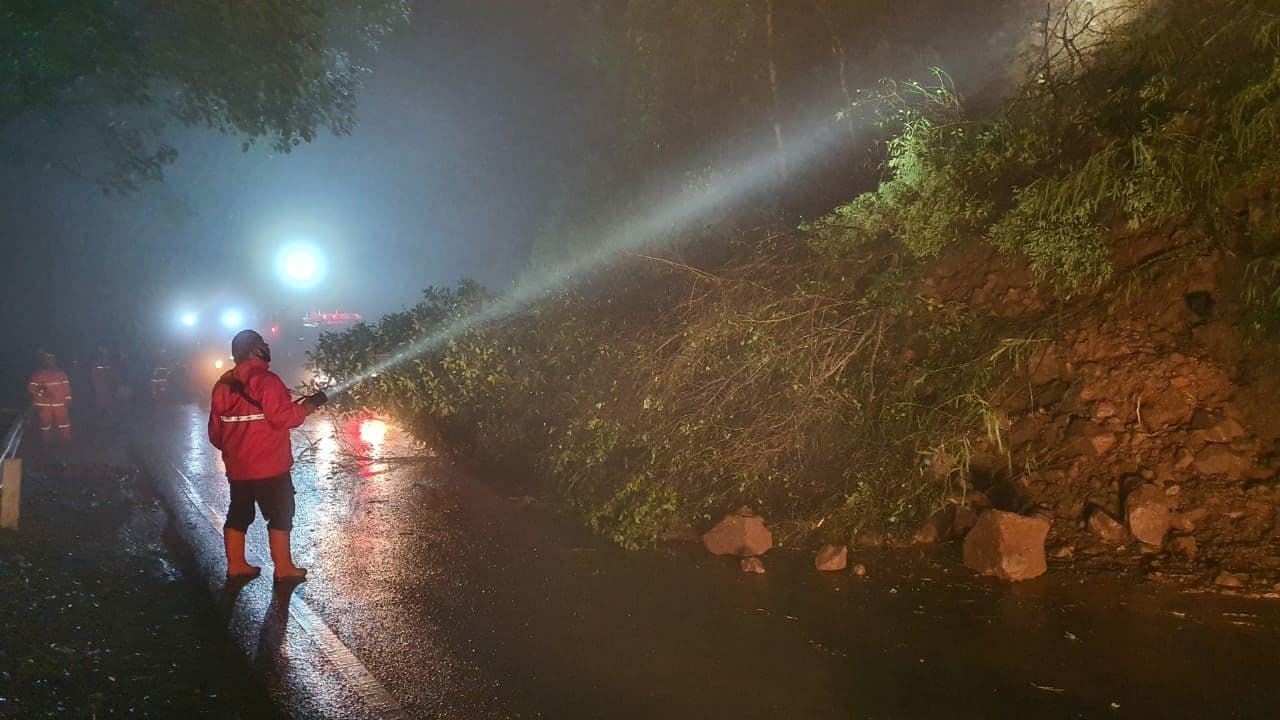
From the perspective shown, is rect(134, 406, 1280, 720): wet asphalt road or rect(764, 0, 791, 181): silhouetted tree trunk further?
rect(764, 0, 791, 181): silhouetted tree trunk

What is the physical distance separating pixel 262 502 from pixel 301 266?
36028 mm

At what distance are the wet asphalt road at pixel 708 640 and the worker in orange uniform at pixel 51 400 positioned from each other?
873cm

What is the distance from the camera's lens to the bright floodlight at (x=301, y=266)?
38.6 m

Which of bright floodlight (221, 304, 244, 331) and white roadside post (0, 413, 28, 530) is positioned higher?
bright floodlight (221, 304, 244, 331)

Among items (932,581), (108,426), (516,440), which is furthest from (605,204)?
(108,426)

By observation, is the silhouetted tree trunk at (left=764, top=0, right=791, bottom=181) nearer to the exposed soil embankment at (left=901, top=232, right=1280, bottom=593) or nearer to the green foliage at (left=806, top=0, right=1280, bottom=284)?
the green foliage at (left=806, top=0, right=1280, bottom=284)

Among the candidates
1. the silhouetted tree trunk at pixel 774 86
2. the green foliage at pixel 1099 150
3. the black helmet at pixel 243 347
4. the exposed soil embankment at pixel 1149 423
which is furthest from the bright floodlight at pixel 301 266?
the exposed soil embankment at pixel 1149 423

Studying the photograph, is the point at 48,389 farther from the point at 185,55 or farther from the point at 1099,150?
the point at 1099,150

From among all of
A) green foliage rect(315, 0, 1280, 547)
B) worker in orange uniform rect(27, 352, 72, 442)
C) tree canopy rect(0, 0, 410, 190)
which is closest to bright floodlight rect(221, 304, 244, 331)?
worker in orange uniform rect(27, 352, 72, 442)

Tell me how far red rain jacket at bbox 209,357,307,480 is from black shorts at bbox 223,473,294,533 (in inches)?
2.3

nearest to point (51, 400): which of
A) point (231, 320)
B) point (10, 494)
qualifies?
point (10, 494)

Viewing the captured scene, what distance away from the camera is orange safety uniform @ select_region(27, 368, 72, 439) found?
12859 mm

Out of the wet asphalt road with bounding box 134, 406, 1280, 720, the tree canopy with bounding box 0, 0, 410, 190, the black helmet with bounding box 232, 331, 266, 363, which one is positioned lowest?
the wet asphalt road with bounding box 134, 406, 1280, 720

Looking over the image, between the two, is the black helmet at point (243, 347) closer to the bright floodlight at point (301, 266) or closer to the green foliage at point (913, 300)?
the green foliage at point (913, 300)
